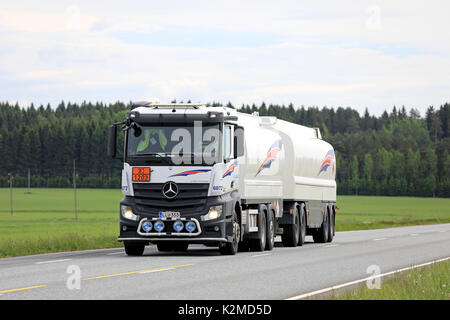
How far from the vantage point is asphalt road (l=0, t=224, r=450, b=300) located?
14008mm

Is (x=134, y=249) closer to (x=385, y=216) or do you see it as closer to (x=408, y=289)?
(x=408, y=289)

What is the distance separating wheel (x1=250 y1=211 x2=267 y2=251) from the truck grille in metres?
3.38

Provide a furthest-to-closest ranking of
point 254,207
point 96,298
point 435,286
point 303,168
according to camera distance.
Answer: point 303,168
point 254,207
point 435,286
point 96,298

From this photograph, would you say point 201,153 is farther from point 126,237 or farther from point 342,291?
point 342,291

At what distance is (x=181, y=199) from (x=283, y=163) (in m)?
6.88

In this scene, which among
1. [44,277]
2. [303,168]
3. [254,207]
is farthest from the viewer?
[303,168]

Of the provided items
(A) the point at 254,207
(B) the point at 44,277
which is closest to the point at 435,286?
(B) the point at 44,277


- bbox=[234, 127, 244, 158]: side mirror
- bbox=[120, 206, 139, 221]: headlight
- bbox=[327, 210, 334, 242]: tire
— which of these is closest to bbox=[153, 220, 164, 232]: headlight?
bbox=[120, 206, 139, 221]: headlight

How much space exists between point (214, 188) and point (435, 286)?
368 inches

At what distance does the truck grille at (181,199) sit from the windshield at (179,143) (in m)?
0.57

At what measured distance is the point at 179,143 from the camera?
22984 mm

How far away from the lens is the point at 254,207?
25.8m

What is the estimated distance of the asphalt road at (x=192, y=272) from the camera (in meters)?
14.0

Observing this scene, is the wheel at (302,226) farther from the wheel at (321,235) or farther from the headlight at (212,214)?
the headlight at (212,214)
